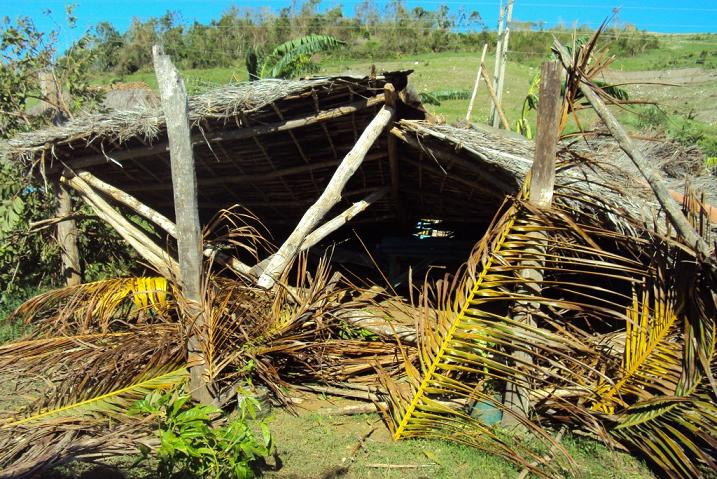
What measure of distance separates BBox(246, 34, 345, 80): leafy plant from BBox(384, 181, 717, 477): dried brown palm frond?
8384mm

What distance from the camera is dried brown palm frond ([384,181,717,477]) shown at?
12.1 ft

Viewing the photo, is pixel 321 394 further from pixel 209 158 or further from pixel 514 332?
pixel 209 158

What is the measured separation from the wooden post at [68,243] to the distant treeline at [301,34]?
659 inches

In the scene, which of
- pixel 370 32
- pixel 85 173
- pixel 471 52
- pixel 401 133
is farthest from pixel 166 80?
pixel 471 52

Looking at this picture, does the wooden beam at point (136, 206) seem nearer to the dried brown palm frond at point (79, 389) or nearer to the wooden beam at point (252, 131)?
the wooden beam at point (252, 131)

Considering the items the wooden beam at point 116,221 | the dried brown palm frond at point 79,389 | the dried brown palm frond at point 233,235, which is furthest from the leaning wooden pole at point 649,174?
the wooden beam at point 116,221

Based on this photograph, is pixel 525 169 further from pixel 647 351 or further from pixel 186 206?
pixel 186 206

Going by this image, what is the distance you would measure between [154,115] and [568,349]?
399 centimetres

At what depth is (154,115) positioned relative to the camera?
5402mm

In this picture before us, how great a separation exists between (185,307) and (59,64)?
584cm

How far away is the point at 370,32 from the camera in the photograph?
31312mm

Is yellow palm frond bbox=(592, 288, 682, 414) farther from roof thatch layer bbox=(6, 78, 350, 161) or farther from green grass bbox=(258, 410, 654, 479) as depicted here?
roof thatch layer bbox=(6, 78, 350, 161)

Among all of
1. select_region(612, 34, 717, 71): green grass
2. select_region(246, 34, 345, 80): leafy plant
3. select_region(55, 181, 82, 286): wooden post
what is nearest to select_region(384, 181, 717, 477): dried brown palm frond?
select_region(55, 181, 82, 286): wooden post

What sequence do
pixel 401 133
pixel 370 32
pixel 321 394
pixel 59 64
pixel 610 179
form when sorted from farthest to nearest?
1. pixel 370 32
2. pixel 59 64
3. pixel 401 133
4. pixel 321 394
5. pixel 610 179
